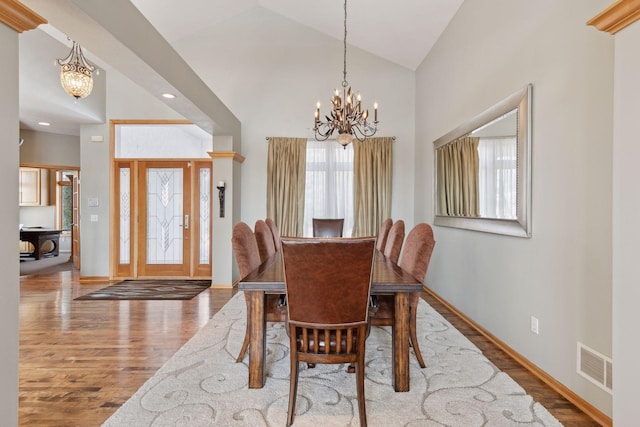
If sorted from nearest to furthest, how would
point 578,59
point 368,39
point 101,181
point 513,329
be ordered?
point 578,59 < point 513,329 < point 368,39 < point 101,181

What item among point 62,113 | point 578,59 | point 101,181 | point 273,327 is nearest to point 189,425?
point 273,327

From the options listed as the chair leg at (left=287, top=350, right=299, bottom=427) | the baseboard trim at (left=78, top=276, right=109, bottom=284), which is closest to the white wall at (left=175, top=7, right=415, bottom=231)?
the baseboard trim at (left=78, top=276, right=109, bottom=284)

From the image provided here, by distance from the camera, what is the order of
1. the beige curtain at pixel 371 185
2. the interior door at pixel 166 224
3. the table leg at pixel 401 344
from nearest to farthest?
the table leg at pixel 401 344
the beige curtain at pixel 371 185
the interior door at pixel 166 224

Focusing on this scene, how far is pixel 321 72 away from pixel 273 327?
13.8 ft

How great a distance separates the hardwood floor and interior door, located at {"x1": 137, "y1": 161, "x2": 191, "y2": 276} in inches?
47.2

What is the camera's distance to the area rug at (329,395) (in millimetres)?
1820

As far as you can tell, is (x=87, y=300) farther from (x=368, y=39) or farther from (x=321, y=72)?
(x=368, y=39)

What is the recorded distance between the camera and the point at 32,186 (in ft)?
28.8

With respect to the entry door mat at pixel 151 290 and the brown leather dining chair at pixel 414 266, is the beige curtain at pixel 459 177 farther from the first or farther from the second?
the entry door mat at pixel 151 290

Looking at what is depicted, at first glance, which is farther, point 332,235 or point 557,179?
point 332,235

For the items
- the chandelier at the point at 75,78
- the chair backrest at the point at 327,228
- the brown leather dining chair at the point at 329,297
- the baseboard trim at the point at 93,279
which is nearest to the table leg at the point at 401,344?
the brown leather dining chair at the point at 329,297

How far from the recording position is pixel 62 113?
5094 millimetres

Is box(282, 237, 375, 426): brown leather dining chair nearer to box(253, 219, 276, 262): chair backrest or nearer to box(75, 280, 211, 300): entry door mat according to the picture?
box(253, 219, 276, 262): chair backrest

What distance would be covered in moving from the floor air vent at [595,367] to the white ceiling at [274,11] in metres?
3.66
